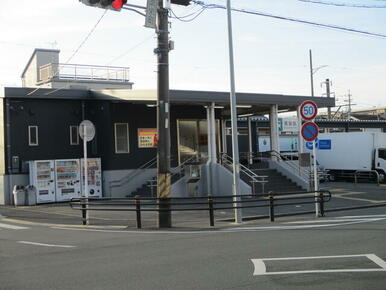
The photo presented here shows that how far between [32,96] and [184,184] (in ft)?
30.4

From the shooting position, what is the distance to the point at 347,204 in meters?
19.4

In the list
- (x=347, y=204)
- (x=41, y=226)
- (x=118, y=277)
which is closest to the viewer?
(x=118, y=277)

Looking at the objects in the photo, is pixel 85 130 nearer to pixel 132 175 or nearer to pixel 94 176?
pixel 94 176

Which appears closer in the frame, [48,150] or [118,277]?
[118,277]

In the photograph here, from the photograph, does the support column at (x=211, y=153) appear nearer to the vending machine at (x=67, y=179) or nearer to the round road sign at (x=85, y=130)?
the vending machine at (x=67, y=179)

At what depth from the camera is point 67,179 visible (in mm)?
24484

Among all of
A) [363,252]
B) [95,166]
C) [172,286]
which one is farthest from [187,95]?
[172,286]

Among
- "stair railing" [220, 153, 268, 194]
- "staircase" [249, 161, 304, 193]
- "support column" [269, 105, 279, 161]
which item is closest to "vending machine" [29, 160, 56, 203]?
"stair railing" [220, 153, 268, 194]

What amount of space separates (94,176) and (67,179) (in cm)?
141

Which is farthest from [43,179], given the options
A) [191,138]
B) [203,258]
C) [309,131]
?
[203,258]

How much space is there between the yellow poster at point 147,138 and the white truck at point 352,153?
11438 mm

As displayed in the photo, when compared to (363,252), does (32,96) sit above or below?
above

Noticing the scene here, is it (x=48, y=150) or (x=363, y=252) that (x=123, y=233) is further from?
(x=48, y=150)

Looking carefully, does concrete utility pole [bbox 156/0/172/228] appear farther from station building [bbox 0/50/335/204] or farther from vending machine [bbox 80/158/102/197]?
vending machine [bbox 80/158/102/197]
